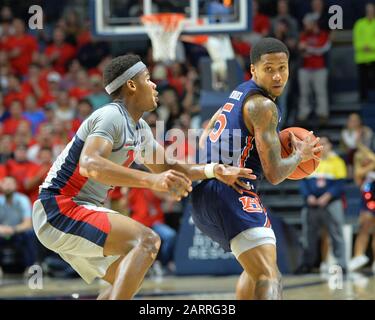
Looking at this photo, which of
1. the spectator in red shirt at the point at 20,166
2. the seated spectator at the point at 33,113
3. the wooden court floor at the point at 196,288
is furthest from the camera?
the seated spectator at the point at 33,113

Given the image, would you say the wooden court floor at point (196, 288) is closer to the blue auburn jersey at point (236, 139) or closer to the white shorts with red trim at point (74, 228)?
the white shorts with red trim at point (74, 228)

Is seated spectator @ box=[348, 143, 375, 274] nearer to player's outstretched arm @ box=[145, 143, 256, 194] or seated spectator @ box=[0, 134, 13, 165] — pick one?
seated spectator @ box=[0, 134, 13, 165]

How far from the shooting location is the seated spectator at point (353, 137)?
41.6 ft

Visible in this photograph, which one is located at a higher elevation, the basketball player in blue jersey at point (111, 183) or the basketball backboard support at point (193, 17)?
the basketball backboard support at point (193, 17)

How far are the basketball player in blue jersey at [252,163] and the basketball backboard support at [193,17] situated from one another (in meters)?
5.05

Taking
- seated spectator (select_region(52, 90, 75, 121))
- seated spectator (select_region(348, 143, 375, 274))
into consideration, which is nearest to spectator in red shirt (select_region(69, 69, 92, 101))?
seated spectator (select_region(52, 90, 75, 121))

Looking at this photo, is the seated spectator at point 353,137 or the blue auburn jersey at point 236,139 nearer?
the blue auburn jersey at point 236,139

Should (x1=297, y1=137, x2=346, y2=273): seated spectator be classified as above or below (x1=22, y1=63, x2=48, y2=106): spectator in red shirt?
below

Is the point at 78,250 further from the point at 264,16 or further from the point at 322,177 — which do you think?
the point at 264,16

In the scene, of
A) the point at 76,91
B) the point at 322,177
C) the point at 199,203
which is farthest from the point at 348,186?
the point at 199,203

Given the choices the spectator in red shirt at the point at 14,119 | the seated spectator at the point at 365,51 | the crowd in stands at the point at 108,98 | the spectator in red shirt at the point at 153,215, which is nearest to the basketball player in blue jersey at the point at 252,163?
the crowd in stands at the point at 108,98

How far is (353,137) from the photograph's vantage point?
508 inches

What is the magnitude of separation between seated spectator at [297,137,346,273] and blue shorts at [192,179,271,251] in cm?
576

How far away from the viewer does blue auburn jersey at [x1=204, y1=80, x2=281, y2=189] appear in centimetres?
577
